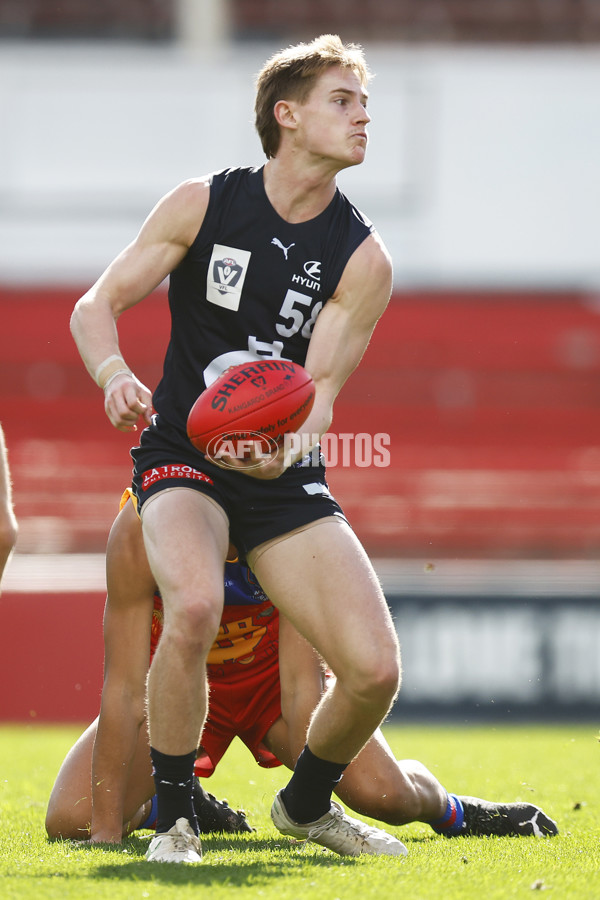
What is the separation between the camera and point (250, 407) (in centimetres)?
320

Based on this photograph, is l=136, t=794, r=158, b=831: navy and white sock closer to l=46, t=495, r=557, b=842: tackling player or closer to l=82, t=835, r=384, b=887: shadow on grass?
l=46, t=495, r=557, b=842: tackling player

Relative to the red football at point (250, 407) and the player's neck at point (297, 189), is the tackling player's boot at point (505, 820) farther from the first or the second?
the player's neck at point (297, 189)

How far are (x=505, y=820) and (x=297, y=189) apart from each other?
77.8 inches

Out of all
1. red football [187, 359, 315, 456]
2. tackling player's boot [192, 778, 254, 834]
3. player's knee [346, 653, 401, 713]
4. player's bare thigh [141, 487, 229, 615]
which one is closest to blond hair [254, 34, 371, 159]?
red football [187, 359, 315, 456]

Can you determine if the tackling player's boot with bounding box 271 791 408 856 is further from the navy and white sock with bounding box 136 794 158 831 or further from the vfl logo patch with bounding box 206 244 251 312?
the vfl logo patch with bounding box 206 244 251 312

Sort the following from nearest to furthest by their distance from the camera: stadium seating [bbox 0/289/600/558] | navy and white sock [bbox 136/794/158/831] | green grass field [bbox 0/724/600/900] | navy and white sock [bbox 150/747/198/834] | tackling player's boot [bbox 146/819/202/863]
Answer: green grass field [bbox 0/724/600/900]
tackling player's boot [bbox 146/819/202/863]
navy and white sock [bbox 150/747/198/834]
navy and white sock [bbox 136/794/158/831]
stadium seating [bbox 0/289/600/558]

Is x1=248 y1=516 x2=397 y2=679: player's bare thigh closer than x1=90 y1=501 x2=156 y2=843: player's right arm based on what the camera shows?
Yes

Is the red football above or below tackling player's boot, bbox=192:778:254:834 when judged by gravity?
above

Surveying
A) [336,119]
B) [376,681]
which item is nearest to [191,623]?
[376,681]

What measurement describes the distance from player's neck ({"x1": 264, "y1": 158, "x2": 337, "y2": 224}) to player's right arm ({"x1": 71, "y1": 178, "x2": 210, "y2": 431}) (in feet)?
0.65

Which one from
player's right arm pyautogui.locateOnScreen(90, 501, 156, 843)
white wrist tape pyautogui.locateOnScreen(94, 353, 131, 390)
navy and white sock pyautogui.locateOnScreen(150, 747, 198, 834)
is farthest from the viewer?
player's right arm pyautogui.locateOnScreen(90, 501, 156, 843)

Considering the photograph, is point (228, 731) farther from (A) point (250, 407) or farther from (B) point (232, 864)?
(A) point (250, 407)

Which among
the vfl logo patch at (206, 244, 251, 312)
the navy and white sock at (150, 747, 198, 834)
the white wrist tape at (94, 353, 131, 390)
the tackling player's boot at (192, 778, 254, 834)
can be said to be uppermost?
the vfl logo patch at (206, 244, 251, 312)

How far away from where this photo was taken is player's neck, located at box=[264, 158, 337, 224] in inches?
139
